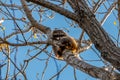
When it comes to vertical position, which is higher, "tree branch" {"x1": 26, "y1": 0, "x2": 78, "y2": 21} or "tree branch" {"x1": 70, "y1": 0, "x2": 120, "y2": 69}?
"tree branch" {"x1": 26, "y1": 0, "x2": 78, "y2": 21}

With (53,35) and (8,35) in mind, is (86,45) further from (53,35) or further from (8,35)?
(8,35)

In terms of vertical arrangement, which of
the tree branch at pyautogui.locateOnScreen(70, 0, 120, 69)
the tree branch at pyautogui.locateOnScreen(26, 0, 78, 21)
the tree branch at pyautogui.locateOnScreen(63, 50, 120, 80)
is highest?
the tree branch at pyautogui.locateOnScreen(26, 0, 78, 21)

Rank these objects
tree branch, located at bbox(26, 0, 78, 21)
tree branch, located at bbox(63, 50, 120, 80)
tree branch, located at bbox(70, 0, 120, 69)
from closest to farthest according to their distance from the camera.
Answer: tree branch, located at bbox(63, 50, 120, 80)
tree branch, located at bbox(70, 0, 120, 69)
tree branch, located at bbox(26, 0, 78, 21)

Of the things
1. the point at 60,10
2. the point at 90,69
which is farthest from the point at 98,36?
the point at 60,10

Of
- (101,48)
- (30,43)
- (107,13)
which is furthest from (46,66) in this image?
(101,48)

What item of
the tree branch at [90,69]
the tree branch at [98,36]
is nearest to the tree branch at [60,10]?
the tree branch at [98,36]

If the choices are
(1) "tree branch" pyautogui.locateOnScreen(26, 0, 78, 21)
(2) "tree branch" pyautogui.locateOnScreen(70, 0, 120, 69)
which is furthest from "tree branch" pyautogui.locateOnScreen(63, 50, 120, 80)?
(1) "tree branch" pyautogui.locateOnScreen(26, 0, 78, 21)

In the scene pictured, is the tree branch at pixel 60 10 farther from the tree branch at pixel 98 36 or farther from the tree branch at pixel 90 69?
the tree branch at pixel 90 69

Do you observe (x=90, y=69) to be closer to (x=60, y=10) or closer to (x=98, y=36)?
(x=98, y=36)

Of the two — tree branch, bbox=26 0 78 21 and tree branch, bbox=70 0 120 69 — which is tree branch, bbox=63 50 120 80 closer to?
tree branch, bbox=70 0 120 69

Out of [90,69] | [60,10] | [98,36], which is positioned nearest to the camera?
[90,69]

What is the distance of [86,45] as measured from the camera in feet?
12.3

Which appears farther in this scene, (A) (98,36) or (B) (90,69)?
(A) (98,36)

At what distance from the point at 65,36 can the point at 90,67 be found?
0.72 m
